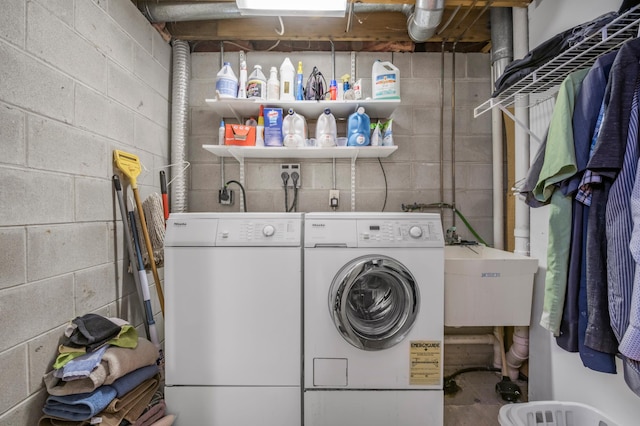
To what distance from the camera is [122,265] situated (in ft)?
5.37

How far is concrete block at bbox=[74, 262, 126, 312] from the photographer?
1362 millimetres

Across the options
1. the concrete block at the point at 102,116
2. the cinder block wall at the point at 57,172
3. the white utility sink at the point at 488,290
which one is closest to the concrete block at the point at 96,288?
the cinder block wall at the point at 57,172

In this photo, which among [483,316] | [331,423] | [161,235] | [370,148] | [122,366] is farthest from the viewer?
[370,148]

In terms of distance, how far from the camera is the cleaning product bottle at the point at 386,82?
193 centimetres

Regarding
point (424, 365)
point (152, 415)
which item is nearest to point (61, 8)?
Result: point (152, 415)

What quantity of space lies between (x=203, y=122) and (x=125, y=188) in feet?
2.83

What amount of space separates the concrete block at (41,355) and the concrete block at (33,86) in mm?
919

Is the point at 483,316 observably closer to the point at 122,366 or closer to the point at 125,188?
the point at 122,366

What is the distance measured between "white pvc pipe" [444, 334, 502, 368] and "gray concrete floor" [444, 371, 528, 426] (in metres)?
0.12

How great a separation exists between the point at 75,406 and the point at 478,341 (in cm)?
237

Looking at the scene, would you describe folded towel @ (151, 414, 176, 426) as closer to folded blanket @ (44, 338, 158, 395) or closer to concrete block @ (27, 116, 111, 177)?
folded blanket @ (44, 338, 158, 395)

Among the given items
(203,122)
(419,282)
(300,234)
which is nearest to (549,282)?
(419,282)

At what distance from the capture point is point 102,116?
4.98 ft

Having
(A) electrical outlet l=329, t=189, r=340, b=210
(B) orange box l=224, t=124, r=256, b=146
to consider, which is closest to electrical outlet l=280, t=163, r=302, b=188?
(A) electrical outlet l=329, t=189, r=340, b=210
